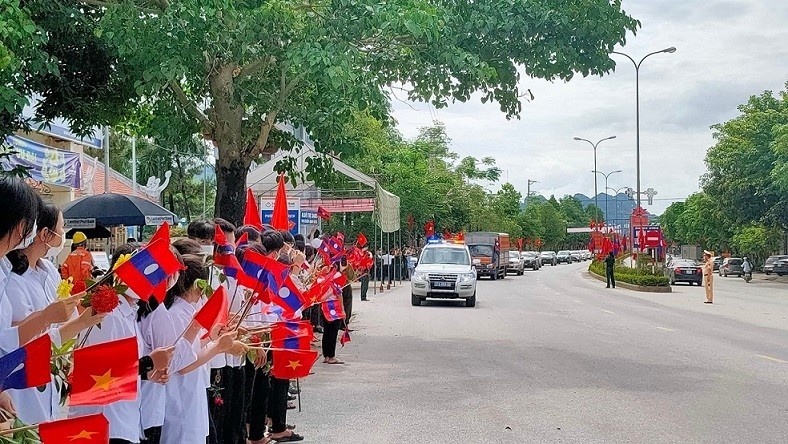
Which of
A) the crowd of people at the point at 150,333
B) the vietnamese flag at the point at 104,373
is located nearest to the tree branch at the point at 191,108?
the crowd of people at the point at 150,333

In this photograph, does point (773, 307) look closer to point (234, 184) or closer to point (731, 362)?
point (731, 362)

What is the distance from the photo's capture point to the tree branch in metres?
13.0

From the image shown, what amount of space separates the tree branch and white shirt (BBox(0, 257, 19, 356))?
30.0 feet

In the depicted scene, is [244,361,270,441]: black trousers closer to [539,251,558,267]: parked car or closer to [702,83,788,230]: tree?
[702,83,788,230]: tree

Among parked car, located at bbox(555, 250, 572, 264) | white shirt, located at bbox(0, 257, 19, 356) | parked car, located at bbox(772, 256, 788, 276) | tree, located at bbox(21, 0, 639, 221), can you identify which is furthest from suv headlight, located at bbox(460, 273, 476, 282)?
parked car, located at bbox(555, 250, 572, 264)

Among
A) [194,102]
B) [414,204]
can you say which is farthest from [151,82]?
[414,204]

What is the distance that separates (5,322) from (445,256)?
2198 centimetres

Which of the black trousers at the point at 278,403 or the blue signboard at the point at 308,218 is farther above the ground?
the blue signboard at the point at 308,218

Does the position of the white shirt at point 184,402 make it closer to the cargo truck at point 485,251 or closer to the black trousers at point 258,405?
the black trousers at point 258,405

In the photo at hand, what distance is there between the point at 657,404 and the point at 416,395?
2.54 meters

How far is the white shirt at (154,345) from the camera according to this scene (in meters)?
4.74

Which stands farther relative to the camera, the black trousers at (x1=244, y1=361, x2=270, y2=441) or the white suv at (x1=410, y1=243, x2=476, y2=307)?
the white suv at (x1=410, y1=243, x2=476, y2=307)

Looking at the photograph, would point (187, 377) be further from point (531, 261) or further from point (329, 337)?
point (531, 261)

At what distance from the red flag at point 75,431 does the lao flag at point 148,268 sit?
0.72 m
